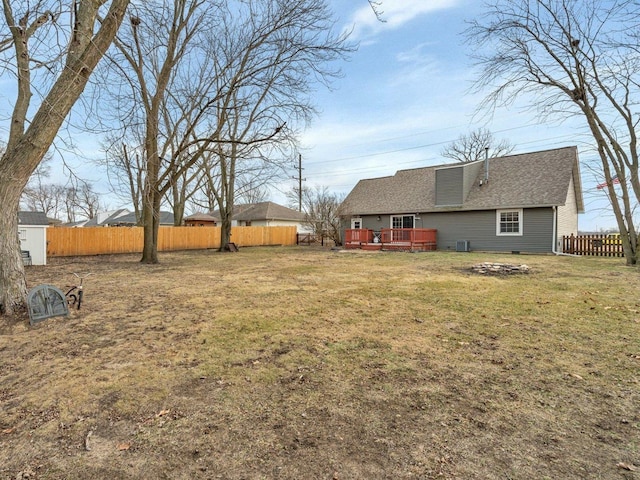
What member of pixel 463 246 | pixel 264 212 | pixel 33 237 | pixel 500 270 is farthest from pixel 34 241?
pixel 264 212

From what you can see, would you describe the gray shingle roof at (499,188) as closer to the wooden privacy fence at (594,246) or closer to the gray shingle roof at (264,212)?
the wooden privacy fence at (594,246)

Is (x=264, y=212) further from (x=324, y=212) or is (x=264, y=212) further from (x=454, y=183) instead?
(x=454, y=183)

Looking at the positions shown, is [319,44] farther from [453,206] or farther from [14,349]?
[453,206]

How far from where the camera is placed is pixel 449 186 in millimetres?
18125

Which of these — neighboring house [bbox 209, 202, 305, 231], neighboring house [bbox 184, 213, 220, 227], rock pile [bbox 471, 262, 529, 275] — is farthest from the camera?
neighboring house [bbox 184, 213, 220, 227]

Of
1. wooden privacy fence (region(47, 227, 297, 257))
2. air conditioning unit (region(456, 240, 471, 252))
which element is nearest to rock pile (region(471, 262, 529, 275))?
air conditioning unit (region(456, 240, 471, 252))

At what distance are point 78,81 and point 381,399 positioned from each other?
19.1 ft

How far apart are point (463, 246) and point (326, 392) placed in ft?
53.5

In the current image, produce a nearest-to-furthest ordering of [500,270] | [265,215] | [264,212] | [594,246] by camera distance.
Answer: [500,270], [594,246], [265,215], [264,212]

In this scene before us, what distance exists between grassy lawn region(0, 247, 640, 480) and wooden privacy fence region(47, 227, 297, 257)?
45.8 feet

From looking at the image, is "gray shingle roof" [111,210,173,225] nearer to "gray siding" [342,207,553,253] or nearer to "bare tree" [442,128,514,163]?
"gray siding" [342,207,553,253]

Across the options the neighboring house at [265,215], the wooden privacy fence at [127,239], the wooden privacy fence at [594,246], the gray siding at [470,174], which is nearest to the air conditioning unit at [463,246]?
the gray siding at [470,174]

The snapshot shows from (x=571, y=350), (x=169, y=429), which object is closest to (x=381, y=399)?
(x=169, y=429)

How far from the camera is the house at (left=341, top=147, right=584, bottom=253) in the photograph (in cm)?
1542
